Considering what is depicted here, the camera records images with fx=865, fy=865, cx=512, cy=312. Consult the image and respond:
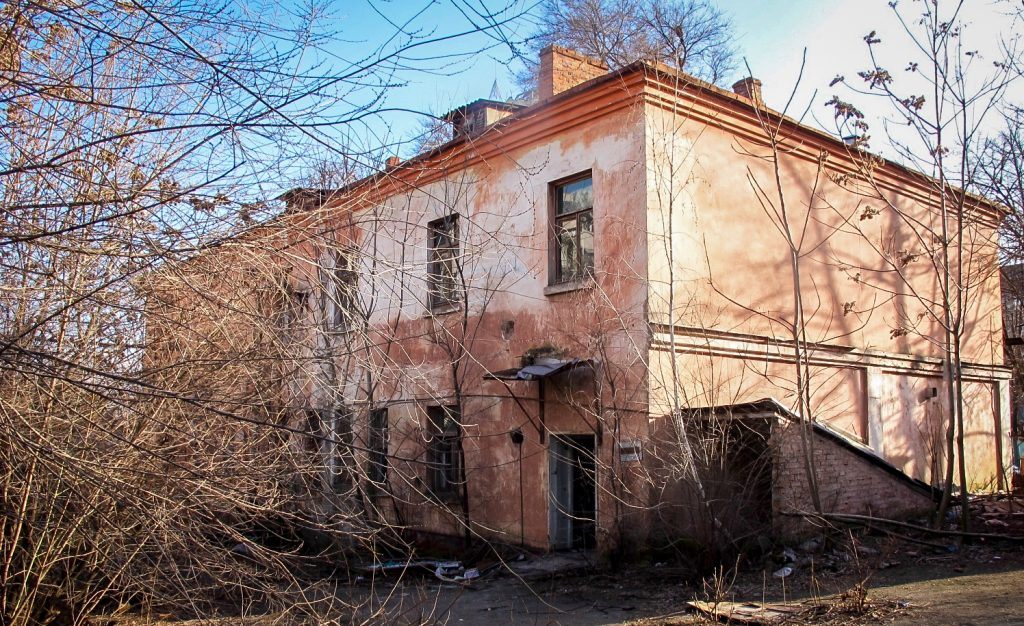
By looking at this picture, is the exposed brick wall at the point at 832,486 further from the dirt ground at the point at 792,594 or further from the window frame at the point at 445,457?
the window frame at the point at 445,457

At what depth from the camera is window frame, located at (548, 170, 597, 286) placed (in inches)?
474

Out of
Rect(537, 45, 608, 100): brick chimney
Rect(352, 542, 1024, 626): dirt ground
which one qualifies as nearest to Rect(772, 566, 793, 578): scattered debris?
Rect(352, 542, 1024, 626): dirt ground

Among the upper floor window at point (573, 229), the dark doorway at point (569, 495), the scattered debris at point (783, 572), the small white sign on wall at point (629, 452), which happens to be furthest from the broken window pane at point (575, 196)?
the scattered debris at point (783, 572)

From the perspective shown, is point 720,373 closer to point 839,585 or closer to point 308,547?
point 839,585

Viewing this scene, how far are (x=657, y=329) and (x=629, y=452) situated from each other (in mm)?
1603

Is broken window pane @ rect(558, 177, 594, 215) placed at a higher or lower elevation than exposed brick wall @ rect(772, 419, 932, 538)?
higher

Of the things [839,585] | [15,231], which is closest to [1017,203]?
[839,585]

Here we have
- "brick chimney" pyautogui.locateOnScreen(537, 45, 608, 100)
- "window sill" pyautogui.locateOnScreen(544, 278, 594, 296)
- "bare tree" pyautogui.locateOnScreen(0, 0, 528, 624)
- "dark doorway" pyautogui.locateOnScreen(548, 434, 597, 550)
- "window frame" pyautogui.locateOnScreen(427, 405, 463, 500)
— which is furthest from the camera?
"brick chimney" pyautogui.locateOnScreen(537, 45, 608, 100)

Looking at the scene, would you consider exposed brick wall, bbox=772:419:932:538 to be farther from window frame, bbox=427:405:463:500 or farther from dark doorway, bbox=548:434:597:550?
window frame, bbox=427:405:463:500

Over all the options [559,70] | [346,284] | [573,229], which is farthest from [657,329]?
[346,284]

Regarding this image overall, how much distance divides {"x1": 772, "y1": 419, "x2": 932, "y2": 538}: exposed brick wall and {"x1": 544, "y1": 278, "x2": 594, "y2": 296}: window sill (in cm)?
307

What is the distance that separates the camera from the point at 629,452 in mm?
10930

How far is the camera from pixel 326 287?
6641 millimetres

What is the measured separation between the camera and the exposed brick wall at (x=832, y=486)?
10.1 metres
